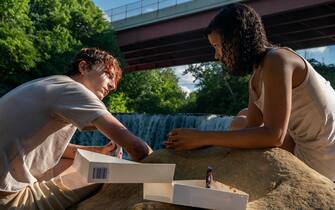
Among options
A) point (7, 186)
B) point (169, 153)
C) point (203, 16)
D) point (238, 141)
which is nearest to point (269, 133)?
point (238, 141)

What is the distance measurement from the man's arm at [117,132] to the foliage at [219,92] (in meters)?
22.0

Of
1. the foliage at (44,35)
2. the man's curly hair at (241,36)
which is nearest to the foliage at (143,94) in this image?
the foliage at (44,35)

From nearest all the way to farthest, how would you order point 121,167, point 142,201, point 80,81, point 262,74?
point 121,167
point 142,201
point 262,74
point 80,81

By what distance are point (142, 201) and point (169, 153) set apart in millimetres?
414

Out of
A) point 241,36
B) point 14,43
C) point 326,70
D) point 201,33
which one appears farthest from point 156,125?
point 241,36

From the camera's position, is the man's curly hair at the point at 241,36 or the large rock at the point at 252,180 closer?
the large rock at the point at 252,180

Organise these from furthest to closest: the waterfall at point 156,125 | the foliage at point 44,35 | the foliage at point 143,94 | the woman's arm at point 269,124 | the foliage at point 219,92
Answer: the foliage at point 143,94 → the foliage at point 219,92 → the foliage at point 44,35 → the waterfall at point 156,125 → the woman's arm at point 269,124

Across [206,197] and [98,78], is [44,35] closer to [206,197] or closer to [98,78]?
[98,78]

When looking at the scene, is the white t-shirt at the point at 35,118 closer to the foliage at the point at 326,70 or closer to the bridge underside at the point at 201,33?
the bridge underside at the point at 201,33

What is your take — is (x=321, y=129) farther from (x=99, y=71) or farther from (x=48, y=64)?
(x=48, y=64)

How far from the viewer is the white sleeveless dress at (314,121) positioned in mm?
2383

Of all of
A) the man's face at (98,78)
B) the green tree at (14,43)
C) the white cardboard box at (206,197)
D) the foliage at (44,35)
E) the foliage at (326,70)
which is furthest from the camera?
the foliage at (326,70)

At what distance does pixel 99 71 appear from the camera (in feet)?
8.13

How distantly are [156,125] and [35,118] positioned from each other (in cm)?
1501
